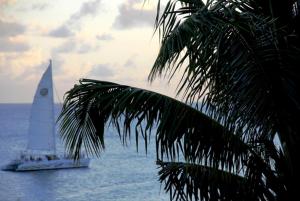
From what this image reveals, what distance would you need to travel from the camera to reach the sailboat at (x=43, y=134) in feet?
225

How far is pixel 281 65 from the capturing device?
16.5ft

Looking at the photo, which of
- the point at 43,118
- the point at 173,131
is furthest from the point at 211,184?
the point at 43,118

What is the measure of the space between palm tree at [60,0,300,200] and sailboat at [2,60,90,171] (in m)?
61.9

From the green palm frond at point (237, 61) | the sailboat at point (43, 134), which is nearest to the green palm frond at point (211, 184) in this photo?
the green palm frond at point (237, 61)

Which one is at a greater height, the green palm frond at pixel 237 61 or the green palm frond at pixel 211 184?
the green palm frond at pixel 237 61

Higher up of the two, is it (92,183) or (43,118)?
(43,118)

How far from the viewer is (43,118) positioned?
70.2 metres

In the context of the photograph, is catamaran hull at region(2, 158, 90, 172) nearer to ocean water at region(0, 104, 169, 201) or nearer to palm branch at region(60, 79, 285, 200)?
ocean water at region(0, 104, 169, 201)

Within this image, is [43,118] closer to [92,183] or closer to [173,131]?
[92,183]

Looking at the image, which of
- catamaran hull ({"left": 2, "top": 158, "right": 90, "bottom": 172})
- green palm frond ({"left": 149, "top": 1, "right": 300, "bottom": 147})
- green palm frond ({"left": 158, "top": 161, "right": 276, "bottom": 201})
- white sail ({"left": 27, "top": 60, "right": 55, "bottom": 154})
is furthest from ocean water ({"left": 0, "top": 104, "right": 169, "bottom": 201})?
green palm frond ({"left": 149, "top": 1, "right": 300, "bottom": 147})

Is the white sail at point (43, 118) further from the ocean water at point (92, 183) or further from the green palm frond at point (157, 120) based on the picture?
the green palm frond at point (157, 120)

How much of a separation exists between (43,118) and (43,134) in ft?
7.03

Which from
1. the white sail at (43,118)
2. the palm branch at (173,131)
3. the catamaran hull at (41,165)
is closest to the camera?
the palm branch at (173,131)

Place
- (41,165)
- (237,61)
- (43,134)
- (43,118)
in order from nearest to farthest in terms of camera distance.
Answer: (237,61) < (41,165) < (43,118) < (43,134)
